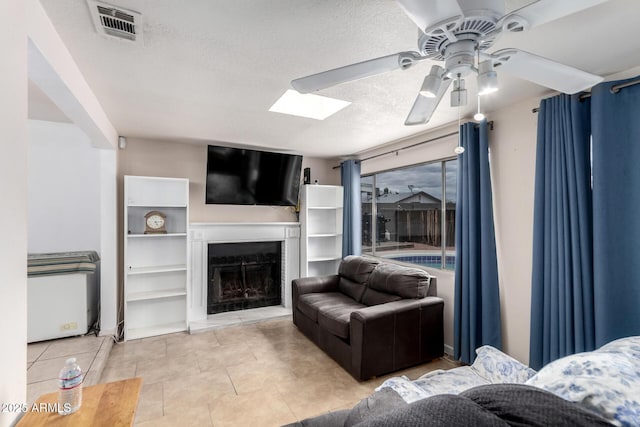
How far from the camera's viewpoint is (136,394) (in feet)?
4.34

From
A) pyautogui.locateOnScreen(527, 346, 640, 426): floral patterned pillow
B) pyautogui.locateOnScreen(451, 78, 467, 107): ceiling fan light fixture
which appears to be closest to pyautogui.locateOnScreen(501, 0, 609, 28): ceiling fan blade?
pyautogui.locateOnScreen(451, 78, 467, 107): ceiling fan light fixture

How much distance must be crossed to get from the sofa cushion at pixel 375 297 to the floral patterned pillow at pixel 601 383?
2.13 m

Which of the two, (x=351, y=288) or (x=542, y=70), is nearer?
(x=542, y=70)

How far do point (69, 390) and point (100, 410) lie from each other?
0.15 m

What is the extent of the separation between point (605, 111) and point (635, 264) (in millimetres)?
987

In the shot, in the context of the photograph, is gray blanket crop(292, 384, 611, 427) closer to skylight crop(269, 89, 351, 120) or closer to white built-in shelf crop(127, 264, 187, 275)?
skylight crop(269, 89, 351, 120)

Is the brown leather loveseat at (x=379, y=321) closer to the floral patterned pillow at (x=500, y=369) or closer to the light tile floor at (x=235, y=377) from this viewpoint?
the light tile floor at (x=235, y=377)

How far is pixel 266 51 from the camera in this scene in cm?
171

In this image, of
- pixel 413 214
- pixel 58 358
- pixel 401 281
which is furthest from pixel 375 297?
pixel 58 358

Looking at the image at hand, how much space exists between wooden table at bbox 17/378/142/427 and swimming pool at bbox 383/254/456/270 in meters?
2.97

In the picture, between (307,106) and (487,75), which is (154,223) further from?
Result: (487,75)

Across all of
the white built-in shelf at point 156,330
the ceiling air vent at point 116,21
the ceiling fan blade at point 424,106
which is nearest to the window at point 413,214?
the ceiling fan blade at point 424,106

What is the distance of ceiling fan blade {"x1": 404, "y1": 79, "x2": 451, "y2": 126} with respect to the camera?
1466mm

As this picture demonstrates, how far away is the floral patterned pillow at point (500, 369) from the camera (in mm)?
1599
